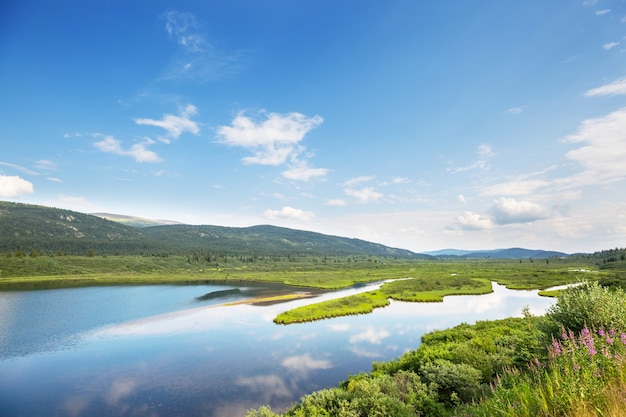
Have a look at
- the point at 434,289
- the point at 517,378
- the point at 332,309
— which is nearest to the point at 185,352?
the point at 332,309

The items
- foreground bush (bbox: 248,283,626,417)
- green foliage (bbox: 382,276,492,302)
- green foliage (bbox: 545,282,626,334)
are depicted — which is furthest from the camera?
green foliage (bbox: 382,276,492,302)

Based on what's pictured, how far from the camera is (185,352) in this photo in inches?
1690

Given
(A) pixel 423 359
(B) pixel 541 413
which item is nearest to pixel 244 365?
(A) pixel 423 359

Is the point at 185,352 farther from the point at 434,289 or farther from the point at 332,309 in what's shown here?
the point at 434,289

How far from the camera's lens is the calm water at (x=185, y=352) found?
29.3 meters

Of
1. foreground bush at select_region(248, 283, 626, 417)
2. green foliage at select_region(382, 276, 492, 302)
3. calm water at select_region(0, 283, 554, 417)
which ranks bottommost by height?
calm water at select_region(0, 283, 554, 417)

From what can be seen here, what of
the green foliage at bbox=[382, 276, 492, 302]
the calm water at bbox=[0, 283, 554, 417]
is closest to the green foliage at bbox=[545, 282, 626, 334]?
the calm water at bbox=[0, 283, 554, 417]

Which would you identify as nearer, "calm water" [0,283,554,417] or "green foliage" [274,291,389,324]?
"calm water" [0,283,554,417]

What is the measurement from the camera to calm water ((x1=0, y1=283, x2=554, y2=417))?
29297 mm

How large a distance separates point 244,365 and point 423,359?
70.9 ft

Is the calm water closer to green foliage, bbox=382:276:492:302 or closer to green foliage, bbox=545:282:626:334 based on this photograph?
green foliage, bbox=382:276:492:302

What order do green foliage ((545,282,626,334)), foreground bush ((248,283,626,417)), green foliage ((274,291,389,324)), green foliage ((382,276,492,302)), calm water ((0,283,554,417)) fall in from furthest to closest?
green foliage ((382,276,492,302))
green foliage ((274,291,389,324))
calm water ((0,283,554,417))
green foliage ((545,282,626,334))
foreground bush ((248,283,626,417))

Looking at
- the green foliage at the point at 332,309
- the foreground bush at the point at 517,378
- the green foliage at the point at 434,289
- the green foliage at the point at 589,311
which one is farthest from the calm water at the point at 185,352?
the green foliage at the point at 589,311

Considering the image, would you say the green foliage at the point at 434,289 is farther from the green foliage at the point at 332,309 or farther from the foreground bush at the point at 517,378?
the foreground bush at the point at 517,378
